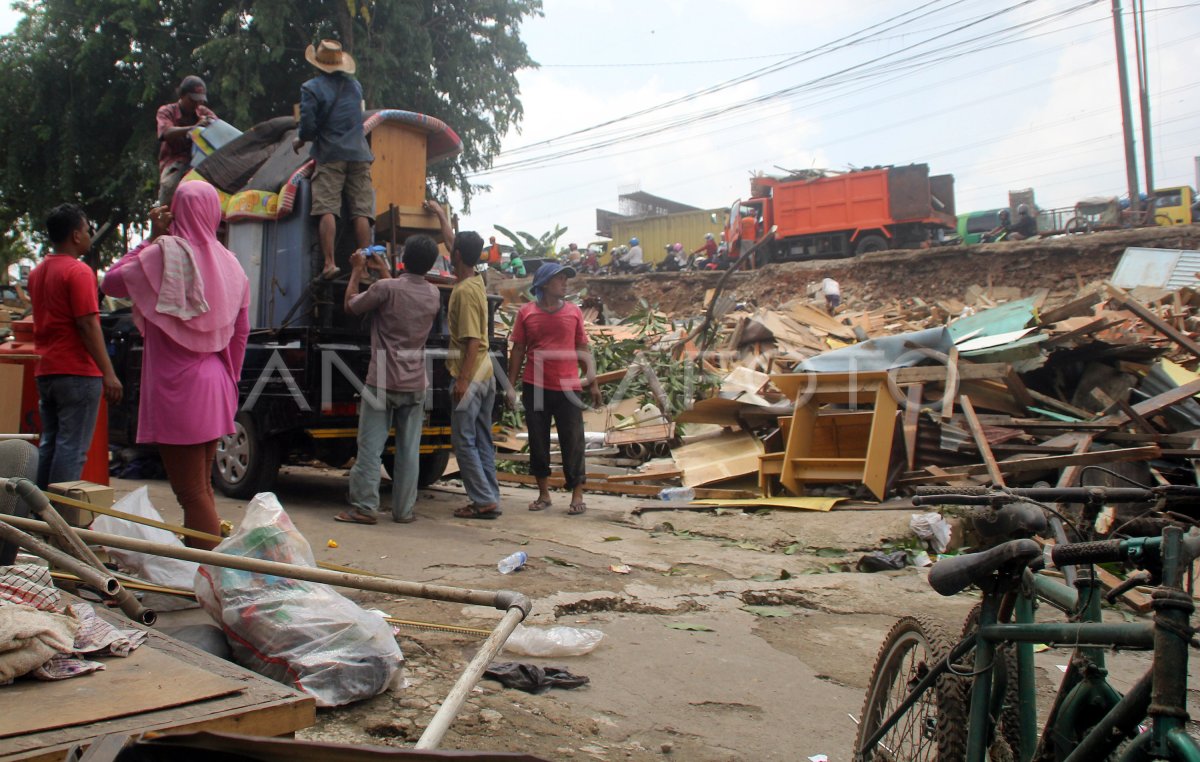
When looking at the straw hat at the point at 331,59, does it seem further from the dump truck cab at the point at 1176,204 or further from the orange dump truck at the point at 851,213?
the dump truck cab at the point at 1176,204

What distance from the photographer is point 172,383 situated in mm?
4039

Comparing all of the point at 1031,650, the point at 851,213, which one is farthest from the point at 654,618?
the point at 851,213

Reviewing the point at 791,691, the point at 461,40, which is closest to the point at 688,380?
the point at 791,691

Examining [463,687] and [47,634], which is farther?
[47,634]

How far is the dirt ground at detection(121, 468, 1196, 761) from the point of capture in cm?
302

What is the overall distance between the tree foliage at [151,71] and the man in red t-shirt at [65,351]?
13.0m

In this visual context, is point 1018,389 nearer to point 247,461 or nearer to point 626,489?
point 626,489

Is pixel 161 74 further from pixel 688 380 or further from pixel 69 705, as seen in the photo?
pixel 69 705

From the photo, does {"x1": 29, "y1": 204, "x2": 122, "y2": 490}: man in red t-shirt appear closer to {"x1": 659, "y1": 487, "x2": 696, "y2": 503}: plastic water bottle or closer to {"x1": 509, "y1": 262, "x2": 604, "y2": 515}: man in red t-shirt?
{"x1": 509, "y1": 262, "x2": 604, "y2": 515}: man in red t-shirt

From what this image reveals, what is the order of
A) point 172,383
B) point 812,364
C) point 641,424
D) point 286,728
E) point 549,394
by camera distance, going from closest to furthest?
1. point 286,728
2. point 172,383
3. point 549,394
4. point 812,364
5. point 641,424

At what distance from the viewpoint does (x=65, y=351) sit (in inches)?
179

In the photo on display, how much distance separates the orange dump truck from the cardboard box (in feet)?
76.5

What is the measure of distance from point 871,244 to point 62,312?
2304cm

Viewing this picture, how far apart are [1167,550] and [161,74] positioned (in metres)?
19.4
